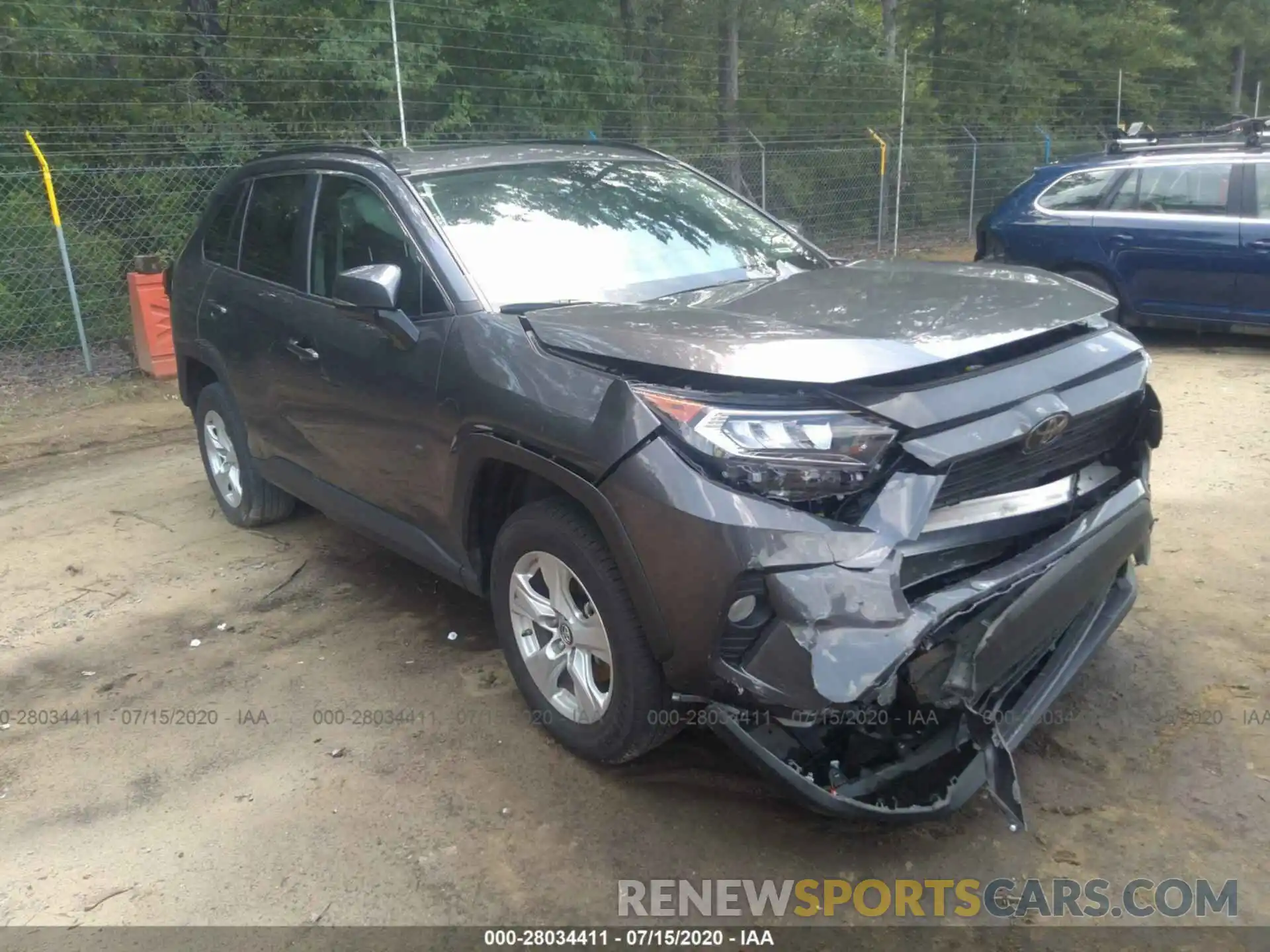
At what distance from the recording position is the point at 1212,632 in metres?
4.00

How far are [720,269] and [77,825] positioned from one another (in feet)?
9.32

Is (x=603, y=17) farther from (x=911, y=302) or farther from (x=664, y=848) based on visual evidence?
(x=664, y=848)

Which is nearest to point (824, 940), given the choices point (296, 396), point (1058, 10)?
point (296, 396)

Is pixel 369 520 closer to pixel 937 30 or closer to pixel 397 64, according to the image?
pixel 397 64

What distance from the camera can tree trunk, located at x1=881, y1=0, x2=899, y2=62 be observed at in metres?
18.8

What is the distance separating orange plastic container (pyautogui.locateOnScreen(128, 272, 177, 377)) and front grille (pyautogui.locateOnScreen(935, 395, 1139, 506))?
26.2ft

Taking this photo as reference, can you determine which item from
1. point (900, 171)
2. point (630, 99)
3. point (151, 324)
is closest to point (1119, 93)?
point (900, 171)

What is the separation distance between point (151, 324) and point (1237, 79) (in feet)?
89.9

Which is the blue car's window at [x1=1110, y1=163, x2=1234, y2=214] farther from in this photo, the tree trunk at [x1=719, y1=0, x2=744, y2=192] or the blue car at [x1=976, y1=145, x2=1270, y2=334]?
the tree trunk at [x1=719, y1=0, x2=744, y2=192]

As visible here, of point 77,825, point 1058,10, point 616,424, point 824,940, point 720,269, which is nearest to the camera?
point 824,940

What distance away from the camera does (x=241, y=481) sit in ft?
17.7

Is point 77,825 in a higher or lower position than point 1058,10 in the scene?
lower

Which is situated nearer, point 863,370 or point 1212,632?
point 863,370

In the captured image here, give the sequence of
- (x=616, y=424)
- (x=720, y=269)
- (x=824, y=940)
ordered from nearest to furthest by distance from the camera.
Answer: (x=824, y=940)
(x=616, y=424)
(x=720, y=269)
